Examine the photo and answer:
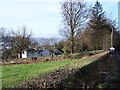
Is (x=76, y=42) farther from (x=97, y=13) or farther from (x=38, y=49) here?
(x=38, y=49)

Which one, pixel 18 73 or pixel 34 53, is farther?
pixel 34 53

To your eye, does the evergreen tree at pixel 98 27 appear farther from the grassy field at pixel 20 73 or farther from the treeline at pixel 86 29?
the grassy field at pixel 20 73

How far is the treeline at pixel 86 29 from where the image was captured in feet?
174

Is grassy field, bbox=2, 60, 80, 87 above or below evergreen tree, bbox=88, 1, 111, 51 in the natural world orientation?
below

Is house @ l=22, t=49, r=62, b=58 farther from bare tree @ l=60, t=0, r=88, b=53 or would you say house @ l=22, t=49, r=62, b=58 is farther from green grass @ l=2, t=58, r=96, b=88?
green grass @ l=2, t=58, r=96, b=88

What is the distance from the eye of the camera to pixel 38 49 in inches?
3223

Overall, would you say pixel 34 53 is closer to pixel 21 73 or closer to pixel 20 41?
pixel 20 41

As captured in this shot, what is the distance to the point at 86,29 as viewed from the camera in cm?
5791

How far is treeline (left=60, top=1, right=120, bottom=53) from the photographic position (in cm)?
5319

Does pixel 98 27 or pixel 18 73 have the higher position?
pixel 98 27

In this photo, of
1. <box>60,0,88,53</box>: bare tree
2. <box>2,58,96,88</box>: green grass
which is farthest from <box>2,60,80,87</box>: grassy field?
<box>60,0,88,53</box>: bare tree

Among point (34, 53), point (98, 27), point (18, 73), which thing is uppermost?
point (98, 27)

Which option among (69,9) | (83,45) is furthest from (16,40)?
(69,9)

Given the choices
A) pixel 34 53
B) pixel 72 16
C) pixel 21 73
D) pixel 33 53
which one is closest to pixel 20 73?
pixel 21 73
